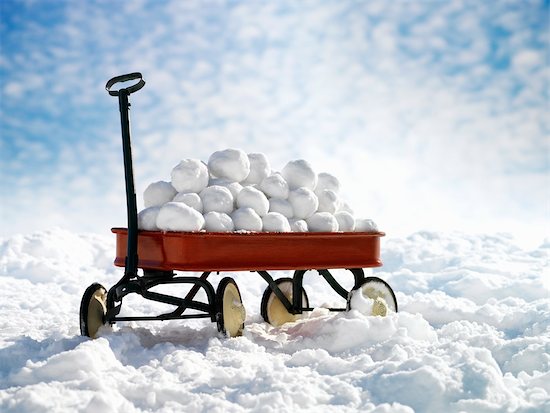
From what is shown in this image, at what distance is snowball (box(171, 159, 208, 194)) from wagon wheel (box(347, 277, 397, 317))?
4.86ft

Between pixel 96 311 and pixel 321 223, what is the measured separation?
5.78 feet

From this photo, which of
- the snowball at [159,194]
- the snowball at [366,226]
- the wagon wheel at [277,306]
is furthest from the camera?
the wagon wheel at [277,306]

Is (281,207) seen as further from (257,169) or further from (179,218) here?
(179,218)

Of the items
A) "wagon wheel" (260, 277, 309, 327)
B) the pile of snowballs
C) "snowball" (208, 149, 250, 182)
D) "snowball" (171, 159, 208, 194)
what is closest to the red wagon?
the pile of snowballs

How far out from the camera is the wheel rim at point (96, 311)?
495 cm

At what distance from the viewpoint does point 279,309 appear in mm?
6270

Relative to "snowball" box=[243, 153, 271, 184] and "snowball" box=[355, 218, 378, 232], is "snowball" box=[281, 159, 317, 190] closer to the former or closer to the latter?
"snowball" box=[243, 153, 271, 184]

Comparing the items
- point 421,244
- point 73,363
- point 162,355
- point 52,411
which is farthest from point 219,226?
point 421,244

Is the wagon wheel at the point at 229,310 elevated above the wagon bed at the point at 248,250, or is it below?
below

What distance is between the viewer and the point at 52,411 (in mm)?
3357

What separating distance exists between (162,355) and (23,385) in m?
0.94

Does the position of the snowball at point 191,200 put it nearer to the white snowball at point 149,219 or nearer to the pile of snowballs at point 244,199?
the pile of snowballs at point 244,199

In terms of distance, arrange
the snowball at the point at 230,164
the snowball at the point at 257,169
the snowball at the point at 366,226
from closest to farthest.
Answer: the snowball at the point at 230,164
the snowball at the point at 257,169
the snowball at the point at 366,226

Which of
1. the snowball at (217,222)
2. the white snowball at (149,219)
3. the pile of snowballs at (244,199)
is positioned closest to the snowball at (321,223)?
the pile of snowballs at (244,199)
